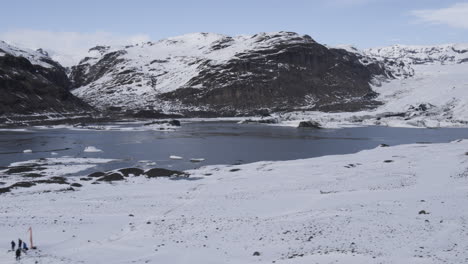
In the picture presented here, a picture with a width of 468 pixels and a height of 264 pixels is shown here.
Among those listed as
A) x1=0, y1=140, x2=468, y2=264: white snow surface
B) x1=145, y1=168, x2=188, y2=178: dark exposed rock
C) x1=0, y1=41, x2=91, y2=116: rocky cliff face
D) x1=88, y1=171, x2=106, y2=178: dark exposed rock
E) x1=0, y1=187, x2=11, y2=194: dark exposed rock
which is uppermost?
x1=0, y1=41, x2=91, y2=116: rocky cliff face

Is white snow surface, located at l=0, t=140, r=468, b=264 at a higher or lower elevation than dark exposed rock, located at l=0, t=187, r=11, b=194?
lower

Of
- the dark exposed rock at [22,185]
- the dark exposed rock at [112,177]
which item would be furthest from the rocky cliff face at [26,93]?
the dark exposed rock at [22,185]

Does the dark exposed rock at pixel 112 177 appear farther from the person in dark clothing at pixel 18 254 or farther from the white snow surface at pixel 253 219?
the person in dark clothing at pixel 18 254

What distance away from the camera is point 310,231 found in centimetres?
2512

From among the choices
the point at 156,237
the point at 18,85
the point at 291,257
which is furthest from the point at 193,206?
the point at 18,85

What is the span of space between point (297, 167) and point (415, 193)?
19.6 m

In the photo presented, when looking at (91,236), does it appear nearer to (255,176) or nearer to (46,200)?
(46,200)

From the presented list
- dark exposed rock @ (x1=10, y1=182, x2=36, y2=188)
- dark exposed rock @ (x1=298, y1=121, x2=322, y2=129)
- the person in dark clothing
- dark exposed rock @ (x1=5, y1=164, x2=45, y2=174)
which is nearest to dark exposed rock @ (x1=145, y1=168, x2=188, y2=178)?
dark exposed rock @ (x1=10, y1=182, x2=36, y2=188)

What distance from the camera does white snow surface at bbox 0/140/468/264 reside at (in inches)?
852

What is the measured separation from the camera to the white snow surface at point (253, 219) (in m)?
21.6

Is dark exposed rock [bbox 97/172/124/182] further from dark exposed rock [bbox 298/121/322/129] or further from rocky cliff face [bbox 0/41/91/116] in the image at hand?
rocky cliff face [bbox 0/41/91/116]

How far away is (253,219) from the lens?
28.7 meters

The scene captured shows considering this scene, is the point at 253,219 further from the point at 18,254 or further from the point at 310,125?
the point at 310,125

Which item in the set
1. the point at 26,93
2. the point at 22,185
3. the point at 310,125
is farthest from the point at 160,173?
the point at 26,93
